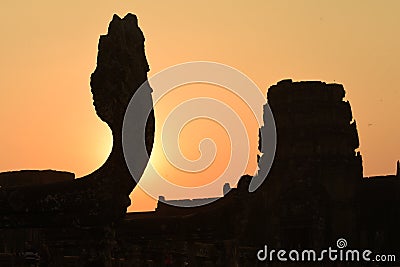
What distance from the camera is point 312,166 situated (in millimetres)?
48000

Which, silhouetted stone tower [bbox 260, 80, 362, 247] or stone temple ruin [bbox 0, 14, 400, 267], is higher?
silhouetted stone tower [bbox 260, 80, 362, 247]

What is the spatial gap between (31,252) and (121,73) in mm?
2536

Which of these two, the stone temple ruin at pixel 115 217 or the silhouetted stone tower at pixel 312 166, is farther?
the silhouetted stone tower at pixel 312 166

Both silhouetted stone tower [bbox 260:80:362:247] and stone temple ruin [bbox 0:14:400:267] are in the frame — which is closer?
stone temple ruin [bbox 0:14:400:267]

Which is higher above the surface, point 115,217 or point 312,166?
point 312,166

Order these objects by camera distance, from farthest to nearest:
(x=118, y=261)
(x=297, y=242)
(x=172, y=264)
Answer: (x=297, y=242), (x=172, y=264), (x=118, y=261)

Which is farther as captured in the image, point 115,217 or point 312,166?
point 312,166

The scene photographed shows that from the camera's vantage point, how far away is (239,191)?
12062 millimetres

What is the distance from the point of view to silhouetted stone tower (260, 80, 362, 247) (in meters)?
47.6

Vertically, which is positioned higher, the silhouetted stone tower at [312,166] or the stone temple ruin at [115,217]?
the silhouetted stone tower at [312,166]

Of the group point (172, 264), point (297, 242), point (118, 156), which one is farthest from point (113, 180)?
point (297, 242)

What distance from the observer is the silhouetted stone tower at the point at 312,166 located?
47.6 meters

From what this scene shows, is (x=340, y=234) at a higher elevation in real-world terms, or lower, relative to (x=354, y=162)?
lower

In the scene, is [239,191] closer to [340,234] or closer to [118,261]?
[118,261]
